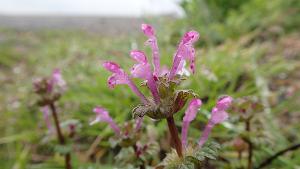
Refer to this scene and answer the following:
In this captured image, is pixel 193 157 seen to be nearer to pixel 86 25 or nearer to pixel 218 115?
pixel 218 115

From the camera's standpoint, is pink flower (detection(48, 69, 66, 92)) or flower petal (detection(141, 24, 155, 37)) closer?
flower petal (detection(141, 24, 155, 37))

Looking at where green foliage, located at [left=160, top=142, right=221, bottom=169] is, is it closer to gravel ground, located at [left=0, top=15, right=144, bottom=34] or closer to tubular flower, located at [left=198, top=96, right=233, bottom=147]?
tubular flower, located at [left=198, top=96, right=233, bottom=147]

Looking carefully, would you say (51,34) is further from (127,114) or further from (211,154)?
(211,154)

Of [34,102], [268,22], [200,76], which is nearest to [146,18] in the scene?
[200,76]

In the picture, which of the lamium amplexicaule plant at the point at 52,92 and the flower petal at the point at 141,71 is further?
the lamium amplexicaule plant at the point at 52,92

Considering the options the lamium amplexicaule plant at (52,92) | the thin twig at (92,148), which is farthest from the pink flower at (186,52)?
the thin twig at (92,148)

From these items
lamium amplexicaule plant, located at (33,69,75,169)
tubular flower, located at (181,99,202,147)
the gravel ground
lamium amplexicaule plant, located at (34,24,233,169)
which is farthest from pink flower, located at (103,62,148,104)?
the gravel ground

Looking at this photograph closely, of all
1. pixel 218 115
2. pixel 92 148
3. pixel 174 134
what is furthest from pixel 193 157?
pixel 92 148

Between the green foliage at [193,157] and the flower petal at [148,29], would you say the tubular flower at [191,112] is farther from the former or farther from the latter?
the flower petal at [148,29]
